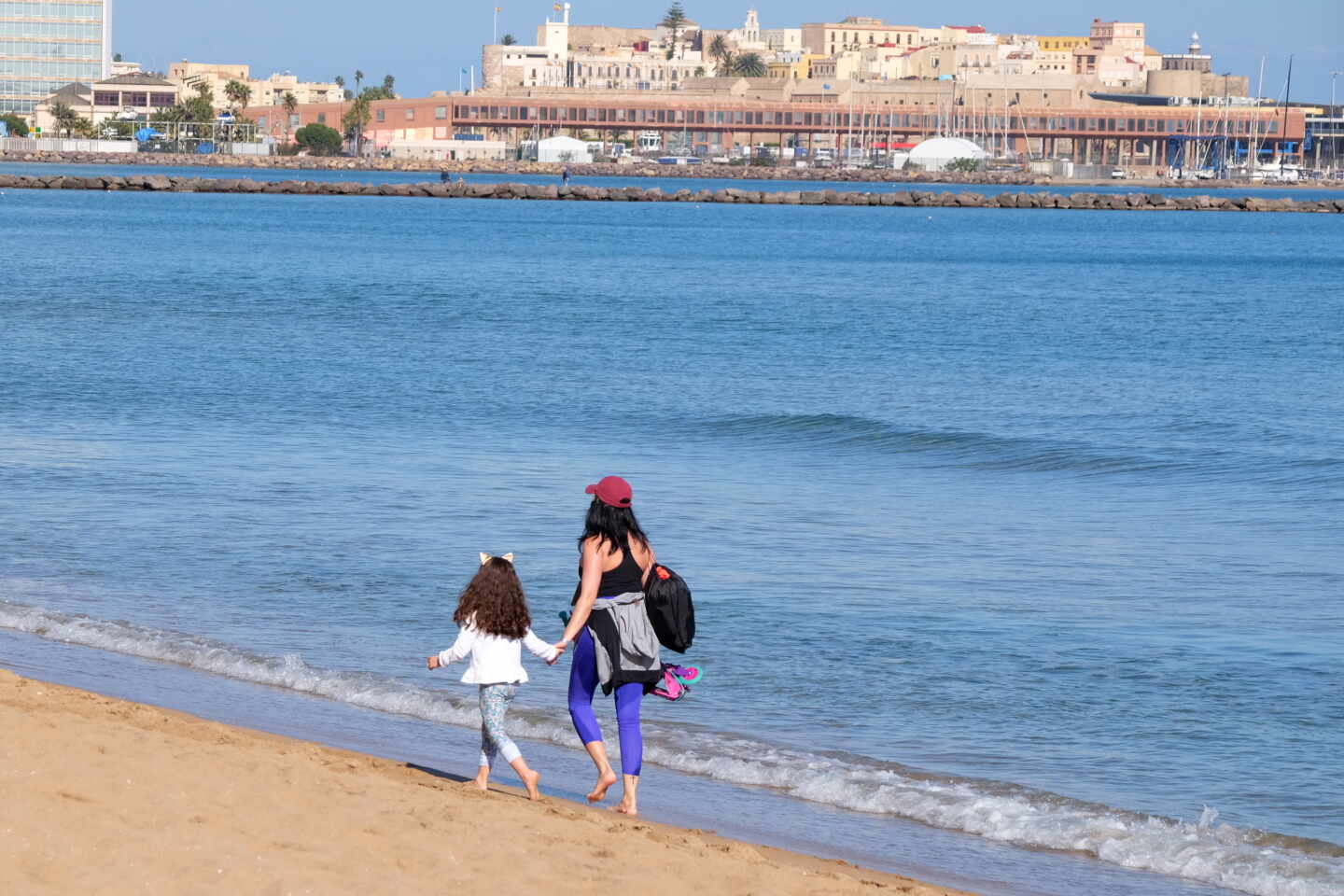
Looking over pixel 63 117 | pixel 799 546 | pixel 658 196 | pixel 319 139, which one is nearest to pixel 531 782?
pixel 799 546

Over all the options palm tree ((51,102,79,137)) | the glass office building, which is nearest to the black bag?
palm tree ((51,102,79,137))

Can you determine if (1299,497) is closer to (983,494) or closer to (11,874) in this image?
(983,494)

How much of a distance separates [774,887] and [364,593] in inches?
249

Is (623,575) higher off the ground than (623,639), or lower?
higher

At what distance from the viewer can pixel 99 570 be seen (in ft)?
41.5

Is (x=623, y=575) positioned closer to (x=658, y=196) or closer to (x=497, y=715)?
(x=497, y=715)

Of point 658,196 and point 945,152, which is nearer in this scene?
point 658,196

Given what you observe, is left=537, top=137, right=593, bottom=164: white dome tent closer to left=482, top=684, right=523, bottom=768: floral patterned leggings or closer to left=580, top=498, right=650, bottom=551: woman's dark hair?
left=482, top=684, right=523, bottom=768: floral patterned leggings

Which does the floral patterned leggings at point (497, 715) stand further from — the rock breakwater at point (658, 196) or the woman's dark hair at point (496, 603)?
the rock breakwater at point (658, 196)

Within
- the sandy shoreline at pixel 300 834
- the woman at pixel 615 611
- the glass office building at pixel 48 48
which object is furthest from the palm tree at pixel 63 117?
the woman at pixel 615 611

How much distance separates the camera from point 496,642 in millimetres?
7266

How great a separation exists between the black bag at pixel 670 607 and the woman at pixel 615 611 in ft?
0.22

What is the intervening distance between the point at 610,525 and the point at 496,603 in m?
0.60

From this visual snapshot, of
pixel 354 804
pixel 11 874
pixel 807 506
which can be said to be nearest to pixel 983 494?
pixel 807 506
